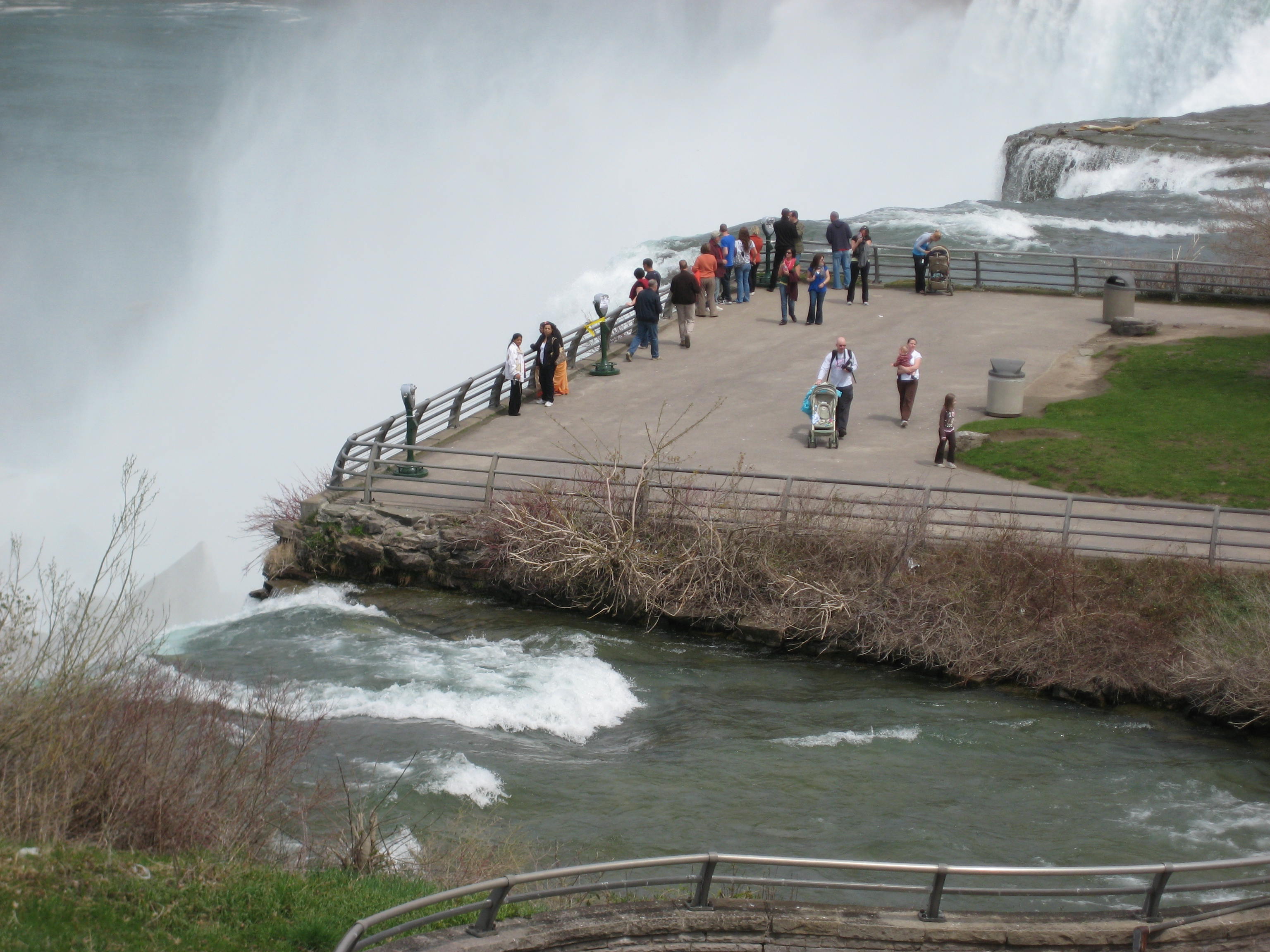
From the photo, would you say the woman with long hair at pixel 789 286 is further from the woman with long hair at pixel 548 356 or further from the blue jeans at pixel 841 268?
the woman with long hair at pixel 548 356

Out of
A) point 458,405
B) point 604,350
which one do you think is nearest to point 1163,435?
point 604,350

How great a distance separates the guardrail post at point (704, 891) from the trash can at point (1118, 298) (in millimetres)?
23180

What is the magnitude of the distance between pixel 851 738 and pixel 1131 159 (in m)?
46.0

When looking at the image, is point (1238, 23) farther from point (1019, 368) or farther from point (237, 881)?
point (237, 881)

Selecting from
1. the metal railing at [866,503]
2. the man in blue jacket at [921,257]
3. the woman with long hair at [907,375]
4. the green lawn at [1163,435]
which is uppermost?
the man in blue jacket at [921,257]

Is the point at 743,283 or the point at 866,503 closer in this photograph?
the point at 866,503

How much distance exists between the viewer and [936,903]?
850 cm

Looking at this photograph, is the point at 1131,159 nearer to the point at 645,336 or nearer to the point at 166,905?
the point at 645,336

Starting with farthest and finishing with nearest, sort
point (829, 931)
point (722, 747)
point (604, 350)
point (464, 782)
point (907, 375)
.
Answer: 1. point (604, 350)
2. point (907, 375)
3. point (722, 747)
4. point (464, 782)
5. point (829, 931)

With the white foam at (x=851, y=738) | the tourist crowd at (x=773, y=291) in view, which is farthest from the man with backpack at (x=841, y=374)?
the white foam at (x=851, y=738)

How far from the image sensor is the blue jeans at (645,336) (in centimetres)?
2631

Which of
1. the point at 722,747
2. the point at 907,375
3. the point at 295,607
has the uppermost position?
the point at 907,375

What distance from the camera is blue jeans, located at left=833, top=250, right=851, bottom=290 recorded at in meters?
31.4

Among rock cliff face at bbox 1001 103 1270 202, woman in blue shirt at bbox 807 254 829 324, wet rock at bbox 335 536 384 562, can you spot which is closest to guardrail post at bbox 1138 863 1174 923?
wet rock at bbox 335 536 384 562
